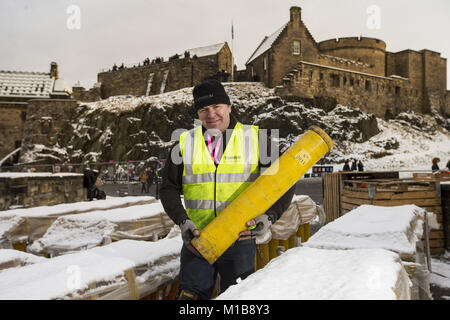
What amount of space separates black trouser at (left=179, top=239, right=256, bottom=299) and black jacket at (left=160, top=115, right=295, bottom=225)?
0.84 feet

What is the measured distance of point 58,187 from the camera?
8453 mm

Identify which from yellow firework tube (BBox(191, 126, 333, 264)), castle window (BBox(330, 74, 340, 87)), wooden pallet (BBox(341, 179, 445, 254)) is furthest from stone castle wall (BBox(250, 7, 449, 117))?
yellow firework tube (BBox(191, 126, 333, 264))

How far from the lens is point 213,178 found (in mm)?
2172

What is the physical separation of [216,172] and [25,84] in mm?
42865

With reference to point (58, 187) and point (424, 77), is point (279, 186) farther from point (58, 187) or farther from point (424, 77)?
point (424, 77)

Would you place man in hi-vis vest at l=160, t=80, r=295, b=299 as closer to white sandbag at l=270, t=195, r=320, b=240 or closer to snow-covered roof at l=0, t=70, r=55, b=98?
white sandbag at l=270, t=195, r=320, b=240

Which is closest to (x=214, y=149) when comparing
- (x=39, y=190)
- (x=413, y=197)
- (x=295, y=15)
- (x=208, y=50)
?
(x=413, y=197)

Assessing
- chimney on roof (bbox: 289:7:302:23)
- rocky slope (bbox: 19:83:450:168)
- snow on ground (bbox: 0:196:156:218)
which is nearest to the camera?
snow on ground (bbox: 0:196:156:218)

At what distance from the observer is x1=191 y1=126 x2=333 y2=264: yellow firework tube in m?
1.91

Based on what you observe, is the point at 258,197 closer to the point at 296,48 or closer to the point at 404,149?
the point at 404,149

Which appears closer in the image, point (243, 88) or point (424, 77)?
point (243, 88)

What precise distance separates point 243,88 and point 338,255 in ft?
111

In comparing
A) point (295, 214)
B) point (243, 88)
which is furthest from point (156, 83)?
point (295, 214)

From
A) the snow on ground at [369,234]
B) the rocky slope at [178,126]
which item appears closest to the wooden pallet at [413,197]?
the snow on ground at [369,234]
